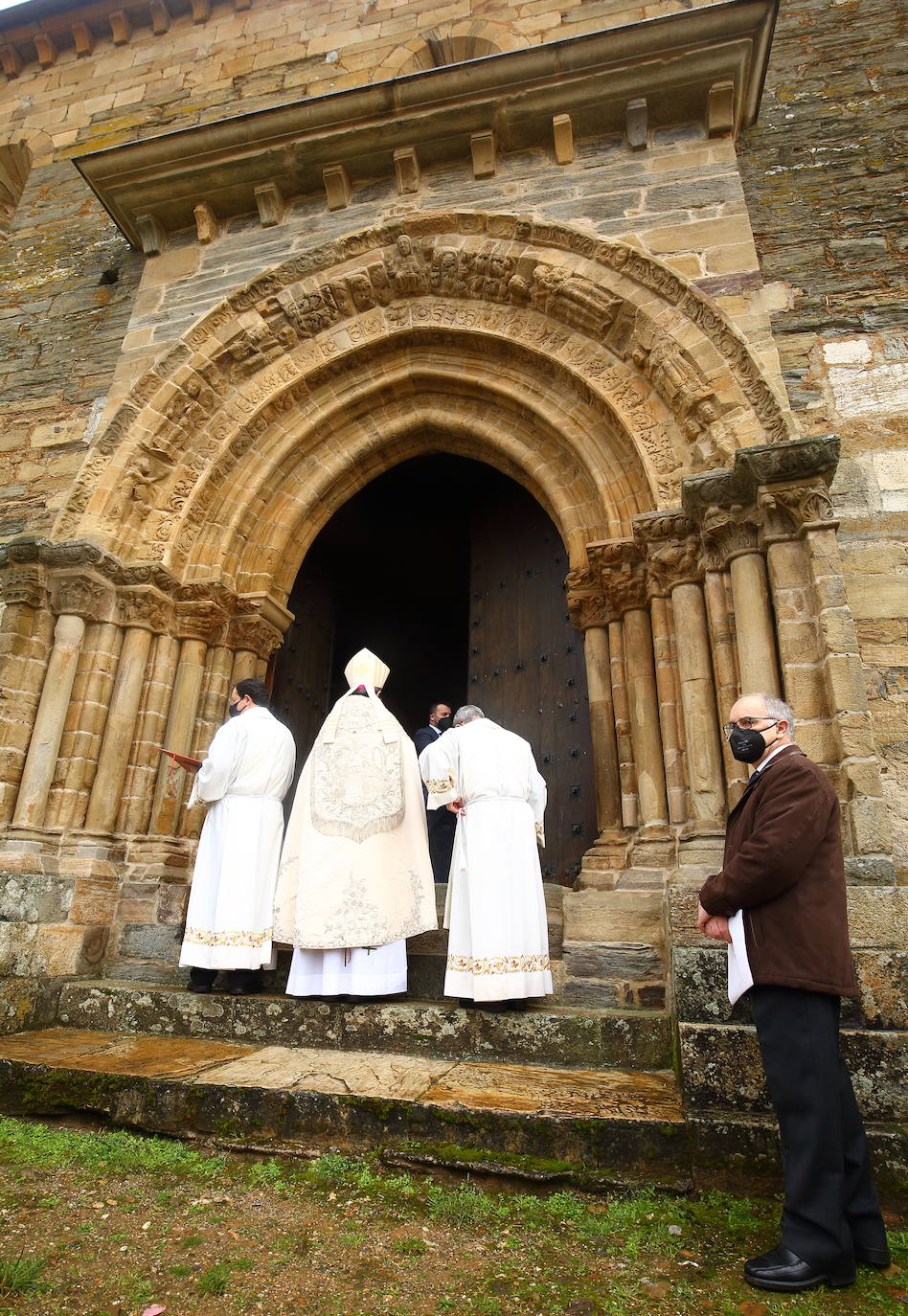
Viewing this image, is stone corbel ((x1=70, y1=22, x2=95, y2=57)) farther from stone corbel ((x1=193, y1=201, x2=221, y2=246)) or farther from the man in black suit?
the man in black suit

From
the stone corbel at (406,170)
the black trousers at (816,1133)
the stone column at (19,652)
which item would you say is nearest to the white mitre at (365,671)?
the stone column at (19,652)

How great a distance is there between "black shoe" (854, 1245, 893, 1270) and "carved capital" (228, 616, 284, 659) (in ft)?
18.0

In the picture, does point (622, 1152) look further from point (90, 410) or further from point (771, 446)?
point (90, 410)

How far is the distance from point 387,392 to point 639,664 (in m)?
3.48

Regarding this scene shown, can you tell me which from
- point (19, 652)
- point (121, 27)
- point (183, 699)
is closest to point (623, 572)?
point (183, 699)

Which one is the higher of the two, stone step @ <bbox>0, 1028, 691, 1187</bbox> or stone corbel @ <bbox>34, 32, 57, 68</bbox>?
stone corbel @ <bbox>34, 32, 57, 68</bbox>

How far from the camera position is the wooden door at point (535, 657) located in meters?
6.47

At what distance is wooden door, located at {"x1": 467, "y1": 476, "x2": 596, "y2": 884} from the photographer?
6473 millimetres

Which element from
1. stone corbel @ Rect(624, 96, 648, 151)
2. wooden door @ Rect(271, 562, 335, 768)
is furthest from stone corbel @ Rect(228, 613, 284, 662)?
stone corbel @ Rect(624, 96, 648, 151)

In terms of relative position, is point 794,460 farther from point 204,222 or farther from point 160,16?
point 160,16

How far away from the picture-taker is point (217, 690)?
20.6 ft

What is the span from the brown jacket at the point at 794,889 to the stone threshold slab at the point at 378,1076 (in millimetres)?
773

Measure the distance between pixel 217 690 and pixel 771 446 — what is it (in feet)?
14.6

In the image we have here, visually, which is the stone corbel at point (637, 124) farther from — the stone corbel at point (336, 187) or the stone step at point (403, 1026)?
the stone step at point (403, 1026)
